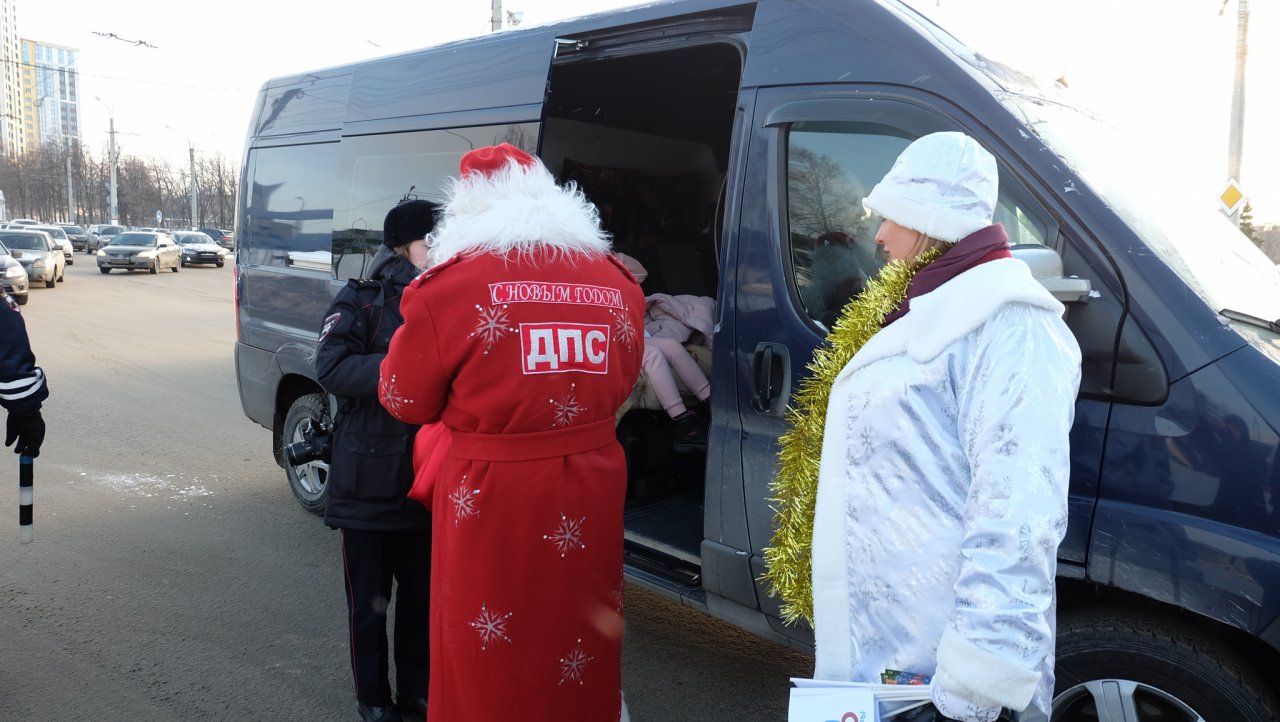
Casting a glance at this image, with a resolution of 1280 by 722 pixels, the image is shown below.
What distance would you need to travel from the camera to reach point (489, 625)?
2252mm

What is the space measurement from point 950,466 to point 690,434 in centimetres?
275

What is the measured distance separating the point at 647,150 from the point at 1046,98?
3276mm

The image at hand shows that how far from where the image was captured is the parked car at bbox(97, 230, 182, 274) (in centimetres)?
2784

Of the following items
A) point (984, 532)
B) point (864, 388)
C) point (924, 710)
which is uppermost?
point (864, 388)

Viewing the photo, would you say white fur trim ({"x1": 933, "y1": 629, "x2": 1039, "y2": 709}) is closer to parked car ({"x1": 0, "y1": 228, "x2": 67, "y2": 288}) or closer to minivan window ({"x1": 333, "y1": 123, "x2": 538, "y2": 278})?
minivan window ({"x1": 333, "y1": 123, "x2": 538, "y2": 278})

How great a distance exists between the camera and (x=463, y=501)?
222 centimetres

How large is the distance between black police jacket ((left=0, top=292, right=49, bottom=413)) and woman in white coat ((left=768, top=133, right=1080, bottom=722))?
3.17 metres

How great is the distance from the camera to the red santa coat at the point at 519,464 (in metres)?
2.14

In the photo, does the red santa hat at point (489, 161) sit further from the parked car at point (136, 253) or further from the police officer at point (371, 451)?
the parked car at point (136, 253)

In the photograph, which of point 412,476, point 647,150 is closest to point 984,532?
point 412,476

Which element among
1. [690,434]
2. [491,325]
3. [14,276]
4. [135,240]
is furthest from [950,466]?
[135,240]

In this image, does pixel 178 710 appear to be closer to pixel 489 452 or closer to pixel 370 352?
pixel 370 352

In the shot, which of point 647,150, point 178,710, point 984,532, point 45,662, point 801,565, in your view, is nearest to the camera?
point 984,532

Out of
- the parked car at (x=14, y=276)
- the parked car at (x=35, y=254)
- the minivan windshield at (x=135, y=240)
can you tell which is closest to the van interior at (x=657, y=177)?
the parked car at (x=14, y=276)
